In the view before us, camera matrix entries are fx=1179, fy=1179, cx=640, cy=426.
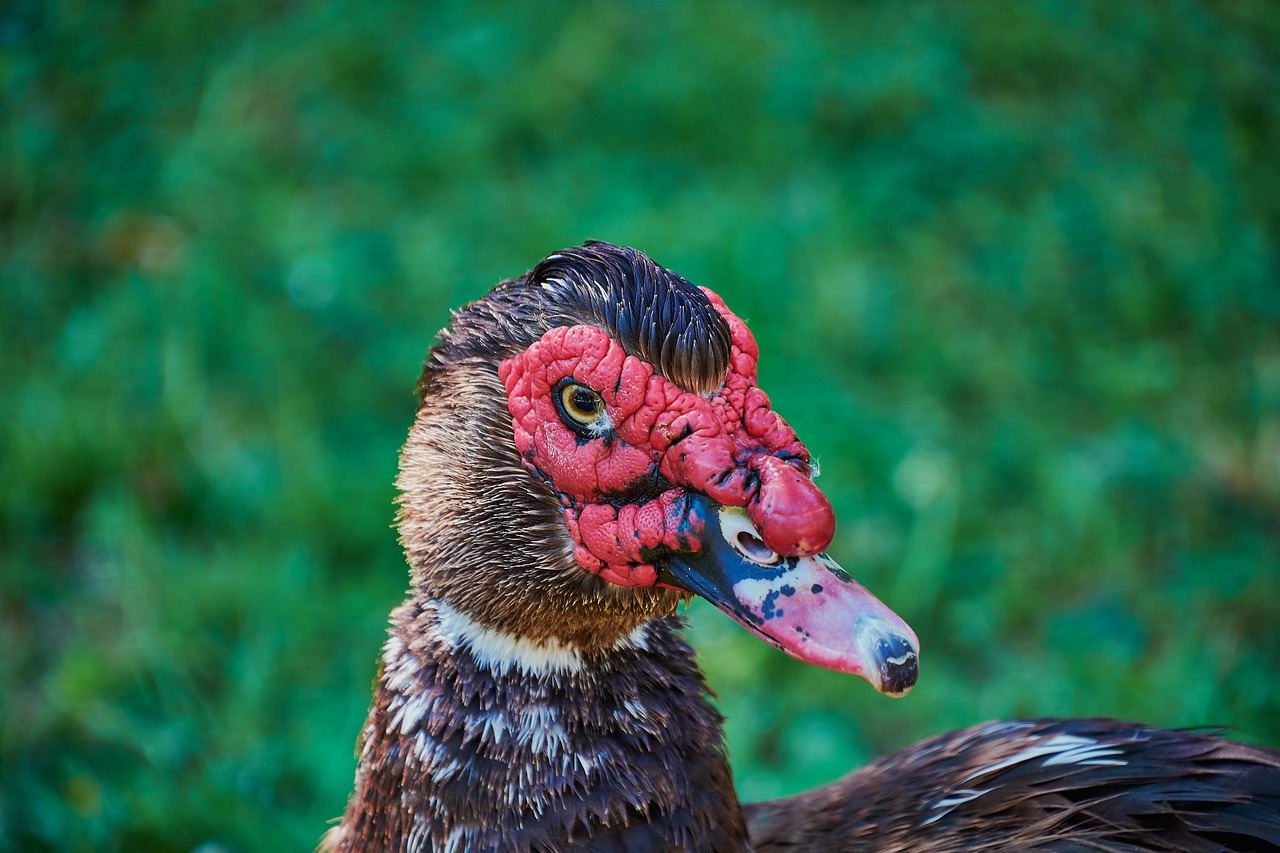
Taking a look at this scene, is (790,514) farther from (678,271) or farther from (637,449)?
(678,271)

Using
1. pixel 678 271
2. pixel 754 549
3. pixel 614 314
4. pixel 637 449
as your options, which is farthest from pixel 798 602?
pixel 678 271

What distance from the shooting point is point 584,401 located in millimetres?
1490

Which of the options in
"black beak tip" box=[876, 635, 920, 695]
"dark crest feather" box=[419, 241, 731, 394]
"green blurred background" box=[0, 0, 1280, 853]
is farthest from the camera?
"green blurred background" box=[0, 0, 1280, 853]

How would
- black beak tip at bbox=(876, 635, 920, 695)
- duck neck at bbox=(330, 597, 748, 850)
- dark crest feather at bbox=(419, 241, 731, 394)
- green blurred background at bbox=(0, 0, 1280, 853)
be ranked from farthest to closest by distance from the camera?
green blurred background at bbox=(0, 0, 1280, 853), duck neck at bbox=(330, 597, 748, 850), dark crest feather at bbox=(419, 241, 731, 394), black beak tip at bbox=(876, 635, 920, 695)

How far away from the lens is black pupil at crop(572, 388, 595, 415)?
1486 mm

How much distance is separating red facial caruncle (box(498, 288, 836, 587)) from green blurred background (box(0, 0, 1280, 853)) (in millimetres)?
1460

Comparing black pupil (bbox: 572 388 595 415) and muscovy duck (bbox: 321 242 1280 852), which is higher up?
black pupil (bbox: 572 388 595 415)

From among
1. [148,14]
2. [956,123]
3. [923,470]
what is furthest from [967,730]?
[148,14]

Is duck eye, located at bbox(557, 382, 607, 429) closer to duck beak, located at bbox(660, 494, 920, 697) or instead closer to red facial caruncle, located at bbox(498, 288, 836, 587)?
red facial caruncle, located at bbox(498, 288, 836, 587)

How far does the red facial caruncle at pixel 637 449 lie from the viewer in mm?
1421

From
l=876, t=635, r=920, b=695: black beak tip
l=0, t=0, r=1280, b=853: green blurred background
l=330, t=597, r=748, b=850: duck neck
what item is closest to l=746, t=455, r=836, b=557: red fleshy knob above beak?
l=876, t=635, r=920, b=695: black beak tip

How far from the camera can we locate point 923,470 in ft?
11.6

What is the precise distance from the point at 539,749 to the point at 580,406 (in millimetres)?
476

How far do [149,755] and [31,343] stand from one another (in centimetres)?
171
